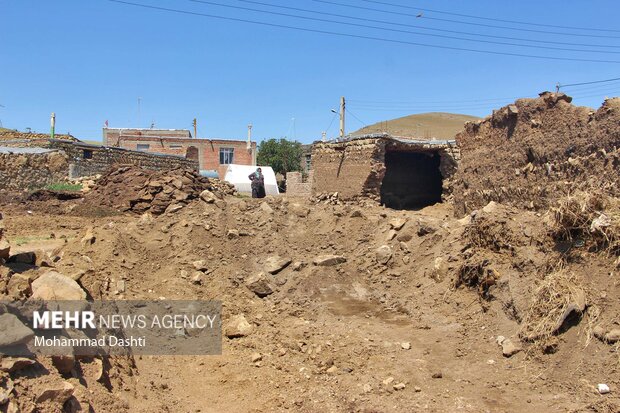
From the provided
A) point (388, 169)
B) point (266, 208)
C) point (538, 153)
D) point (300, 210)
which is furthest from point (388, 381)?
point (388, 169)

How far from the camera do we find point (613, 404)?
421 cm

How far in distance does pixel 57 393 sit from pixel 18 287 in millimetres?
1441

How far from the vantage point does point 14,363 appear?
134 inches

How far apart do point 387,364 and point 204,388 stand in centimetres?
201

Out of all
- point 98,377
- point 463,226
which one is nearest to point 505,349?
point 463,226

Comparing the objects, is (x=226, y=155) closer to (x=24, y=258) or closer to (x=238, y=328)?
(x=238, y=328)

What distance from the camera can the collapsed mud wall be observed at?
7879 millimetres

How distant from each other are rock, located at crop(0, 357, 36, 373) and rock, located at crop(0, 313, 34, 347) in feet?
0.44

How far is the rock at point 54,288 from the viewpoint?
184 inches

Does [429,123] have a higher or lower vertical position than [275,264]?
higher

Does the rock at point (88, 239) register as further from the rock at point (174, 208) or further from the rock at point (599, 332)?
the rock at point (599, 332)

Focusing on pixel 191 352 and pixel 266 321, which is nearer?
pixel 191 352

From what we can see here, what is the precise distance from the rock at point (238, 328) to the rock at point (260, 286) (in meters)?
1.28

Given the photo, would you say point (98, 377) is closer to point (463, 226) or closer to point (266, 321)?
point (266, 321)
